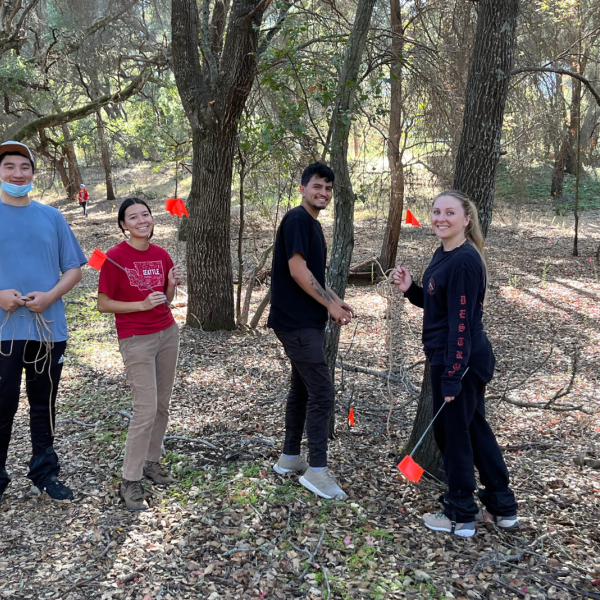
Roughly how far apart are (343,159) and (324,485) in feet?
6.21

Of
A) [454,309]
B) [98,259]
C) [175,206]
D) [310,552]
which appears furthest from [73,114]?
[310,552]

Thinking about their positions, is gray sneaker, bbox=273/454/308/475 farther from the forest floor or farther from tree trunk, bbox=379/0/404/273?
tree trunk, bbox=379/0/404/273

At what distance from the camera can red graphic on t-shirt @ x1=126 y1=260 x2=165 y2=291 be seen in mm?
2822

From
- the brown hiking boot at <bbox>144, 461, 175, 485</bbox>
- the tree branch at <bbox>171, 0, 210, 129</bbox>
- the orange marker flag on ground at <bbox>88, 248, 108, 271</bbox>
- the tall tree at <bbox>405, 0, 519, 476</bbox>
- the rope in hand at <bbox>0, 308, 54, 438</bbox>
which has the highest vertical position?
the tree branch at <bbox>171, 0, 210, 129</bbox>

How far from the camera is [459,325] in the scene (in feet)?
7.86

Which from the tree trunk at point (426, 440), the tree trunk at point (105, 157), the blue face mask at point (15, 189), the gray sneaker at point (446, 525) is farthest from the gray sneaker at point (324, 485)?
the tree trunk at point (105, 157)

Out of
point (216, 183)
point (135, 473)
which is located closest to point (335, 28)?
point (216, 183)

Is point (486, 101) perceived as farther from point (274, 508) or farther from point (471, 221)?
point (274, 508)

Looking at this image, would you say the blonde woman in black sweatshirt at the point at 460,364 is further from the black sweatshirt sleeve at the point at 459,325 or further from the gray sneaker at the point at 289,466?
the gray sneaker at the point at 289,466

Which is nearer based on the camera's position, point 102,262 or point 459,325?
point 459,325

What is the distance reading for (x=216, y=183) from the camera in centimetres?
638

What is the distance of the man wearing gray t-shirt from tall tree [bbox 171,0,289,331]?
140 inches

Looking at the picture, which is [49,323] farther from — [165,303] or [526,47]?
[526,47]

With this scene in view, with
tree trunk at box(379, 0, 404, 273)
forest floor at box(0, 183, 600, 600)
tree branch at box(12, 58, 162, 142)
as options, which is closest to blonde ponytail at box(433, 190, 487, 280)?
forest floor at box(0, 183, 600, 600)
